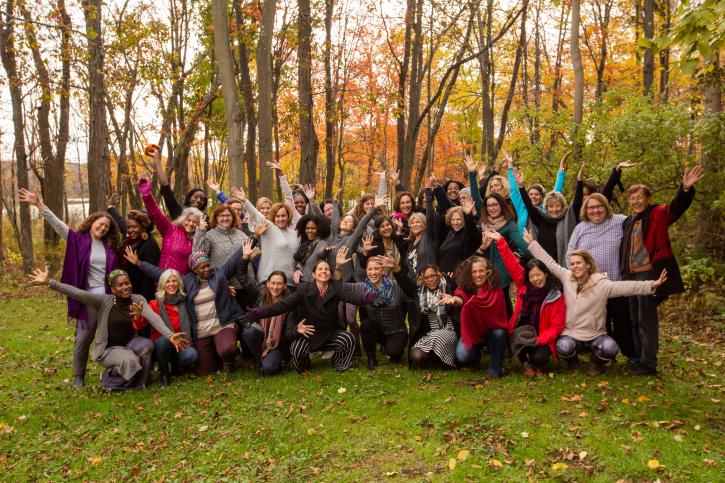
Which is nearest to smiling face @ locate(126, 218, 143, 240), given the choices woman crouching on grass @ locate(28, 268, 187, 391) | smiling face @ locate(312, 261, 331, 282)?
woman crouching on grass @ locate(28, 268, 187, 391)

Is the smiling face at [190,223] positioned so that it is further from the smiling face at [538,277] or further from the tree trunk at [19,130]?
the tree trunk at [19,130]

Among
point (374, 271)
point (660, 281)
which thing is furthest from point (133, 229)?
point (660, 281)

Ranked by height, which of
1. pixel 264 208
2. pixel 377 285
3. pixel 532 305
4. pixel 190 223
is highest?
pixel 264 208

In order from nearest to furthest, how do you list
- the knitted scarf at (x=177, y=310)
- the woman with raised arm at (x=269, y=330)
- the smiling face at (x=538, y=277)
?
the smiling face at (x=538, y=277) → the woman with raised arm at (x=269, y=330) → the knitted scarf at (x=177, y=310)

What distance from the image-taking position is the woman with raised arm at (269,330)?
277 inches

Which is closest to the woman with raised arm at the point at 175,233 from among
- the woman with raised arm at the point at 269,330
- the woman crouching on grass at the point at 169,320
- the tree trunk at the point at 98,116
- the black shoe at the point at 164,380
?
the woman crouching on grass at the point at 169,320

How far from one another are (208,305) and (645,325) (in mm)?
5509

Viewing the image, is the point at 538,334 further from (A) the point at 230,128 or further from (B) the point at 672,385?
(A) the point at 230,128

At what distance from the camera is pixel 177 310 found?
7223 millimetres

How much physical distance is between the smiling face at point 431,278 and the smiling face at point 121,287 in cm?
383

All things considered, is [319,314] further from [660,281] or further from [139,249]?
[660,281]

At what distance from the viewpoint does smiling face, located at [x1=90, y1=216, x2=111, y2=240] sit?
7.10 meters

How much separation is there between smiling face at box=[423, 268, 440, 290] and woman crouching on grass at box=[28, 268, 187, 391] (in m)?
3.25

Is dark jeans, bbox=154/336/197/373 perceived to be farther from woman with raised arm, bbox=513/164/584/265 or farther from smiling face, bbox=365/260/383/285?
woman with raised arm, bbox=513/164/584/265
